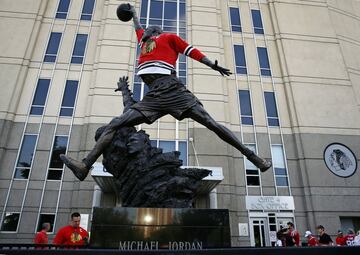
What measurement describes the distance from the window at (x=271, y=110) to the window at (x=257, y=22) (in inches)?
200

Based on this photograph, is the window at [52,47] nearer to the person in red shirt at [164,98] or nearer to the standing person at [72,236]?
the standing person at [72,236]

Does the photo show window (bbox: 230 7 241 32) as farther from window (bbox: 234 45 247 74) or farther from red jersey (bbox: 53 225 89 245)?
red jersey (bbox: 53 225 89 245)

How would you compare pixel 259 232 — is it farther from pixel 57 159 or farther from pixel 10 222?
pixel 10 222

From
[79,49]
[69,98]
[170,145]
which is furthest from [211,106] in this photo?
[79,49]

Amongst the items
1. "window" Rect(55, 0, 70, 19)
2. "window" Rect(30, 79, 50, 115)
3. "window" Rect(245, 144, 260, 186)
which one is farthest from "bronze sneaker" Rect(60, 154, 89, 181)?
"window" Rect(55, 0, 70, 19)

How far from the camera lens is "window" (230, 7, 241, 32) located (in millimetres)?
21438

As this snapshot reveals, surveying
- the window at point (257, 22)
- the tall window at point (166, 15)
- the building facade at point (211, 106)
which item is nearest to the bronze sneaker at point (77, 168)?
the building facade at point (211, 106)

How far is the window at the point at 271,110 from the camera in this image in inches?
747

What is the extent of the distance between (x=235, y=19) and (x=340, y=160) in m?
11.8

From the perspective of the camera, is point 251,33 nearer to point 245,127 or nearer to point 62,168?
point 245,127

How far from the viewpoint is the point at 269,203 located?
16828mm

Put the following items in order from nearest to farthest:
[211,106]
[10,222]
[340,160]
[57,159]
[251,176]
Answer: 1. [10,222]
2. [57,159]
3. [251,176]
4. [211,106]
5. [340,160]

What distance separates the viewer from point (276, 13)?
2203 centimetres

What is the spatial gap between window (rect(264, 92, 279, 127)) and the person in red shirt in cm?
1503
